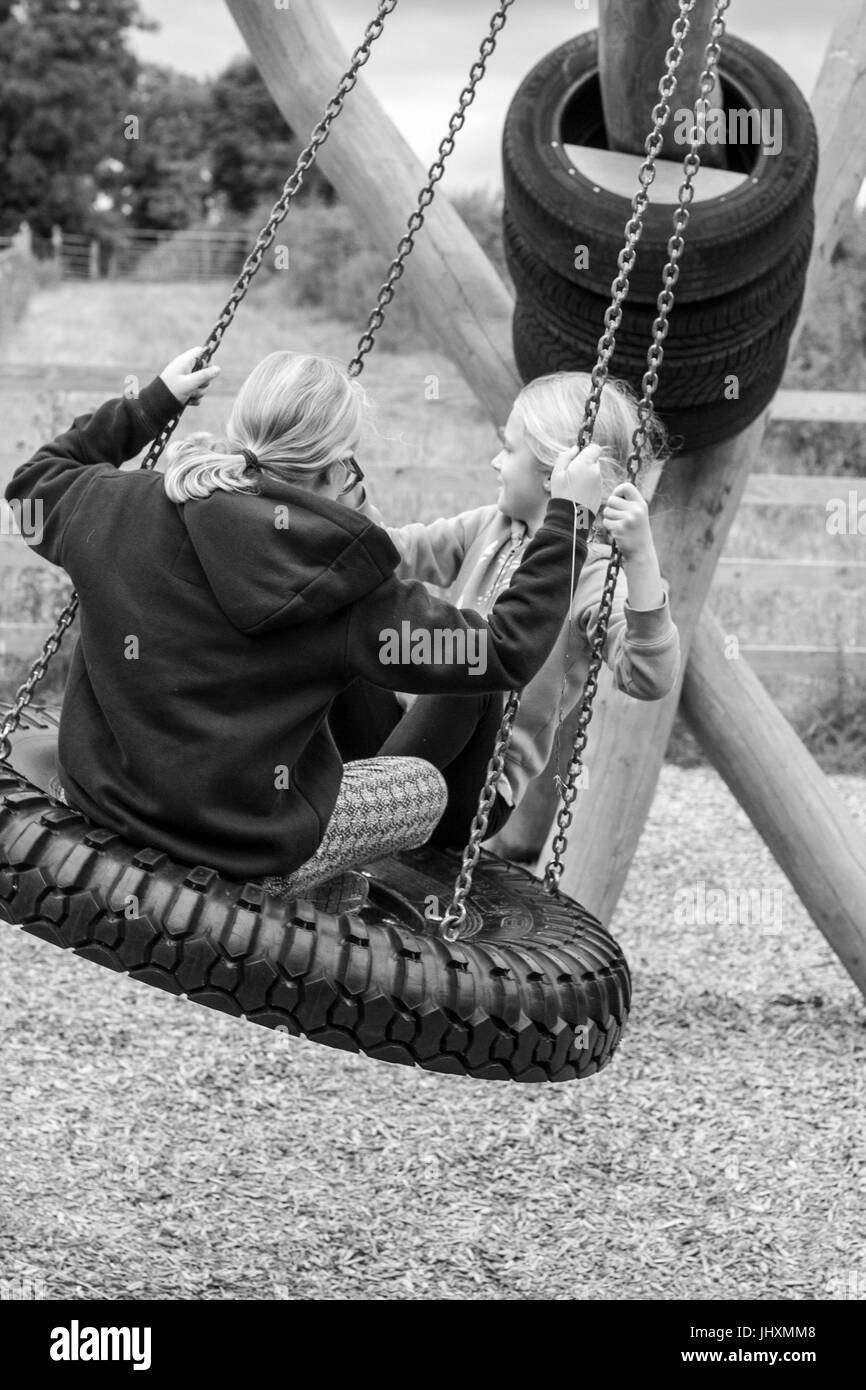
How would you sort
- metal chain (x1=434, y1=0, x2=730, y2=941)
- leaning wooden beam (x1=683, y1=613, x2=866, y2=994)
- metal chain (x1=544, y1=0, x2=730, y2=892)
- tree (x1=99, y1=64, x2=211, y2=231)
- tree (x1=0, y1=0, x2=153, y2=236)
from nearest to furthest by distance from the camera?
metal chain (x1=434, y1=0, x2=730, y2=941) < metal chain (x1=544, y1=0, x2=730, y2=892) < leaning wooden beam (x1=683, y1=613, x2=866, y2=994) < tree (x1=0, y1=0, x2=153, y2=236) < tree (x1=99, y1=64, x2=211, y2=231)

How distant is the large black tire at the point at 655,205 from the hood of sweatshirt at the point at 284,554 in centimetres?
124

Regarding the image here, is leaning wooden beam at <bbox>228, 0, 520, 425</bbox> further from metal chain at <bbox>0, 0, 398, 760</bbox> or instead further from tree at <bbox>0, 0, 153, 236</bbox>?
tree at <bbox>0, 0, 153, 236</bbox>

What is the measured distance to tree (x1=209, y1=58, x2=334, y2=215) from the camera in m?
52.4

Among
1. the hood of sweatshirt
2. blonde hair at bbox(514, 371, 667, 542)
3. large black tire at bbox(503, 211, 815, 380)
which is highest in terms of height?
large black tire at bbox(503, 211, 815, 380)

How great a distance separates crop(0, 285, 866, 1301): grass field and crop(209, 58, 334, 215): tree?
50888 millimetres

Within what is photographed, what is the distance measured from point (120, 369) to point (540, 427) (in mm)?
4965

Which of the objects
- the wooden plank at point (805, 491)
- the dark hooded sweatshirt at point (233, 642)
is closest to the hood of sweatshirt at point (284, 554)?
the dark hooded sweatshirt at point (233, 642)

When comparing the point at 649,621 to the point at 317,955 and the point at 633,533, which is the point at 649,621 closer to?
the point at 633,533

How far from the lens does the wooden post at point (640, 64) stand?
2.95 m

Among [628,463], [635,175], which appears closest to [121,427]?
[628,463]

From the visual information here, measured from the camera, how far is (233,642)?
77.2 inches

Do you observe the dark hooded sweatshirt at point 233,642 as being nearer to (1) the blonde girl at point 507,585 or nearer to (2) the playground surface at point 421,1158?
(1) the blonde girl at point 507,585

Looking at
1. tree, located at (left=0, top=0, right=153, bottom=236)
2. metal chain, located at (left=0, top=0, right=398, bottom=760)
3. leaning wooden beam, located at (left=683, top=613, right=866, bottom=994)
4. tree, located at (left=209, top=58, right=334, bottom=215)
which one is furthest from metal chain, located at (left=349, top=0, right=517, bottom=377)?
tree, located at (left=209, top=58, right=334, bottom=215)

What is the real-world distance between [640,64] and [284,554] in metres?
1.60
